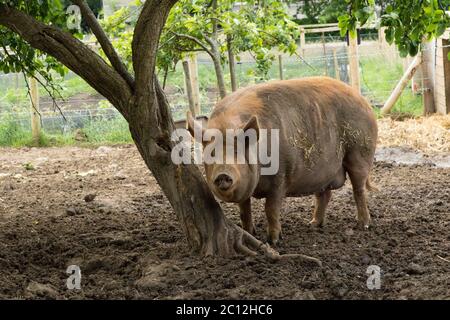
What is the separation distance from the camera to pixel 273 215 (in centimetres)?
673

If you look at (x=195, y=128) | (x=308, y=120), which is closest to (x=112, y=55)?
(x=195, y=128)

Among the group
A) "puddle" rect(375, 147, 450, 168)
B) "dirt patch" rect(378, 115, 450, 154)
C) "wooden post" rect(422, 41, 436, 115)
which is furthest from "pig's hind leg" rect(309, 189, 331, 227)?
"wooden post" rect(422, 41, 436, 115)

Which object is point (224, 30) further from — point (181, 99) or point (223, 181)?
point (181, 99)

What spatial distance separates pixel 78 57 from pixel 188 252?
1.84 metres

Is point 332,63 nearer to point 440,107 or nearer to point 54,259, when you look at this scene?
point 440,107

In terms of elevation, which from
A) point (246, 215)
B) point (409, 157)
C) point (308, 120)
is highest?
point (308, 120)

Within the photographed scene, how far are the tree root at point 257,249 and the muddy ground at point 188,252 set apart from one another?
0.10 metres

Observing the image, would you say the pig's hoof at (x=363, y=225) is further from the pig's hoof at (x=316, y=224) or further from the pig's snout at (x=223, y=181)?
the pig's snout at (x=223, y=181)

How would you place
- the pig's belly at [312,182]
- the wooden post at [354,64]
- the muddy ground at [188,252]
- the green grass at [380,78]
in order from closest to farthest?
the muddy ground at [188,252]
the pig's belly at [312,182]
the wooden post at [354,64]
the green grass at [380,78]

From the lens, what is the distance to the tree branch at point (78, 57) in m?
6.09

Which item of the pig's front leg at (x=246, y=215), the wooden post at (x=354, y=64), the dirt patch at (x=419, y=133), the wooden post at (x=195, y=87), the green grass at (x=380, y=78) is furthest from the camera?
the green grass at (x=380, y=78)

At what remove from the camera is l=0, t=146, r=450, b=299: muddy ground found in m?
5.34

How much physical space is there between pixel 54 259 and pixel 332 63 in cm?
1150

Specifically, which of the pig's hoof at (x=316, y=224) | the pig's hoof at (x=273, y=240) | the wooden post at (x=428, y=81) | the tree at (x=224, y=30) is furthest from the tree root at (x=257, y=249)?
the wooden post at (x=428, y=81)
